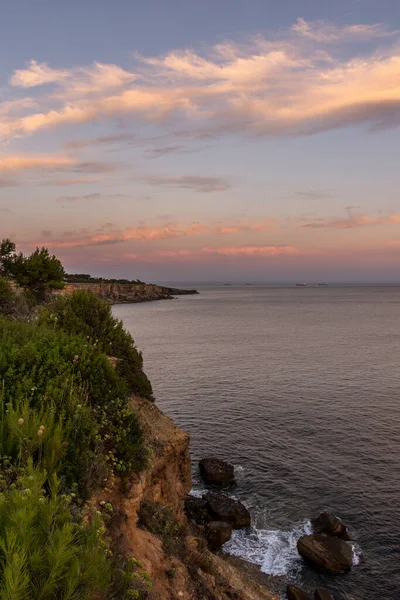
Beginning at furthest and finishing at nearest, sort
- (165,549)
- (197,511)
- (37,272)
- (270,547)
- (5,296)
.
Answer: (37,272)
(5,296)
(197,511)
(270,547)
(165,549)

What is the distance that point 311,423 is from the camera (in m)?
37.5

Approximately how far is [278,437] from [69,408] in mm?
28247

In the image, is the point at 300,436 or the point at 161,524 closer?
the point at 161,524

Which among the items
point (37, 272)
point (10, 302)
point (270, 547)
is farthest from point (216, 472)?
point (37, 272)

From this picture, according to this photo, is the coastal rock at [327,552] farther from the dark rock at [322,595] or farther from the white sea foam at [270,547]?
the dark rock at [322,595]

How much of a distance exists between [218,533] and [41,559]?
67.1 ft

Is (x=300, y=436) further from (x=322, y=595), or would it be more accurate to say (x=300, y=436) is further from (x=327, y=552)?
(x=322, y=595)

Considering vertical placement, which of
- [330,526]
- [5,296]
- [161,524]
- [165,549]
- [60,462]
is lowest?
[330,526]

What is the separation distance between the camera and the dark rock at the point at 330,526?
22.3 meters

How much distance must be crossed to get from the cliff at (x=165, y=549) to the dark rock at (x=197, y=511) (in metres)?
5.87

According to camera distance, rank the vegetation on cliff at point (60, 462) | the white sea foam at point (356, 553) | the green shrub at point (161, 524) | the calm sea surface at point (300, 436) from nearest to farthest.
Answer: the vegetation on cliff at point (60, 462), the green shrub at point (161, 524), the white sea foam at point (356, 553), the calm sea surface at point (300, 436)

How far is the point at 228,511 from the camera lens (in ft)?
79.4

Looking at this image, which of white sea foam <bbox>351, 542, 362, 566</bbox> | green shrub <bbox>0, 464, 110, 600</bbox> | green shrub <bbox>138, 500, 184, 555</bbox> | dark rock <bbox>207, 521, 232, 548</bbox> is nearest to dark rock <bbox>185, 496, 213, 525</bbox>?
dark rock <bbox>207, 521, 232, 548</bbox>

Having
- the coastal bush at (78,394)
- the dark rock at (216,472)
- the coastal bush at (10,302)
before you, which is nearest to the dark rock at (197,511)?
the dark rock at (216,472)
